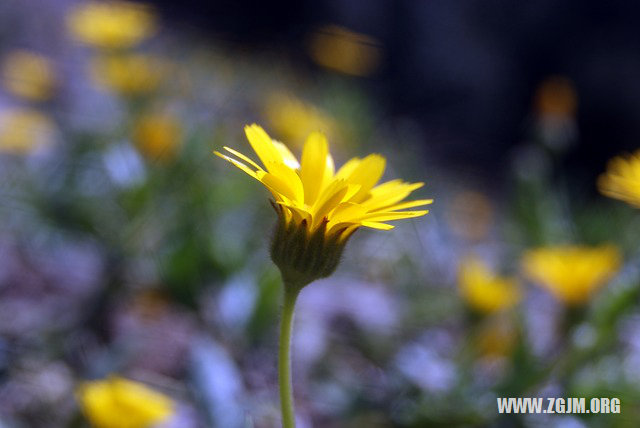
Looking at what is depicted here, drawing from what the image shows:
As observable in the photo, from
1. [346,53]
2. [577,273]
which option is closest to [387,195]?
[577,273]

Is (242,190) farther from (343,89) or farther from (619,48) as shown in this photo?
(619,48)

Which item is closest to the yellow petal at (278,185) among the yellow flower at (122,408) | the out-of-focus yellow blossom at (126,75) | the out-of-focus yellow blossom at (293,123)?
the yellow flower at (122,408)

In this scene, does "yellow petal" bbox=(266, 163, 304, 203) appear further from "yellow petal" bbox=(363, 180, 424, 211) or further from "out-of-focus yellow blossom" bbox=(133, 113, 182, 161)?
"out-of-focus yellow blossom" bbox=(133, 113, 182, 161)

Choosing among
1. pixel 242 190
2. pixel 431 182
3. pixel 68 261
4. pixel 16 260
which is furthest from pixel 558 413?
pixel 431 182

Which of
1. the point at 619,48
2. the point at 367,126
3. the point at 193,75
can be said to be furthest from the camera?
the point at 619,48

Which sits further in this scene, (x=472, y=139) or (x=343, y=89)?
(x=472, y=139)

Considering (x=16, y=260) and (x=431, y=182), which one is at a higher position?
(x=431, y=182)

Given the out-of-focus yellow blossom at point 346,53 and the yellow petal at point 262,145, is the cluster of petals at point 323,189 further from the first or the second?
the out-of-focus yellow blossom at point 346,53
